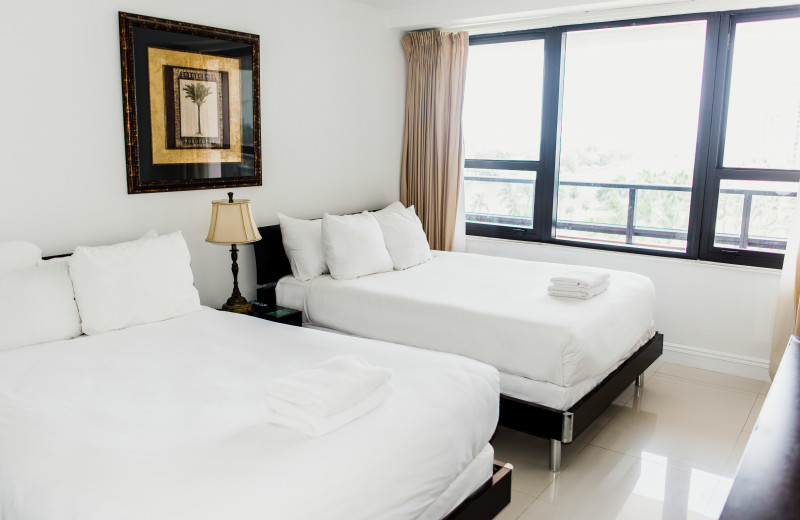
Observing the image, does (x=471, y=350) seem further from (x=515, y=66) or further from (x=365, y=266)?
(x=515, y=66)

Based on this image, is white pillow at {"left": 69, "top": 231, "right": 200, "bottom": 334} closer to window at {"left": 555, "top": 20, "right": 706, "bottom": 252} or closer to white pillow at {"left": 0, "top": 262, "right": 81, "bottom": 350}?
white pillow at {"left": 0, "top": 262, "right": 81, "bottom": 350}

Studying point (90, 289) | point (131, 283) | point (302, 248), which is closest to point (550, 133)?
point (302, 248)

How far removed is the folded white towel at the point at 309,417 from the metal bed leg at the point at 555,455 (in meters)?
1.31

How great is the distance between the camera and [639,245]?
15.3ft

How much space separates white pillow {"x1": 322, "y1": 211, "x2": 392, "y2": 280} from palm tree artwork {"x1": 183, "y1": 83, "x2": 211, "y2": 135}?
97 cm

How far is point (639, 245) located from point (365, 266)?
2134 millimetres

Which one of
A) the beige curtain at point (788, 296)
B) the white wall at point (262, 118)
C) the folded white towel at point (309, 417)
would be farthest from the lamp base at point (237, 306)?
the beige curtain at point (788, 296)

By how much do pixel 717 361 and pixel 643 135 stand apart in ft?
5.46

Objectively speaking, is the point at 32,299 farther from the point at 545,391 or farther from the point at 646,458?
the point at 646,458

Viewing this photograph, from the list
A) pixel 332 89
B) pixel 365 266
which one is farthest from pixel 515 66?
pixel 365 266

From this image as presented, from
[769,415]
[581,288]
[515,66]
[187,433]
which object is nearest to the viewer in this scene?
[769,415]

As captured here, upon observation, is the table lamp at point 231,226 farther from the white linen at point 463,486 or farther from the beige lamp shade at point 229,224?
the white linen at point 463,486

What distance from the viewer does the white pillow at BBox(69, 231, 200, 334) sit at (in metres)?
2.78

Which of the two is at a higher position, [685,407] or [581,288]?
[581,288]
